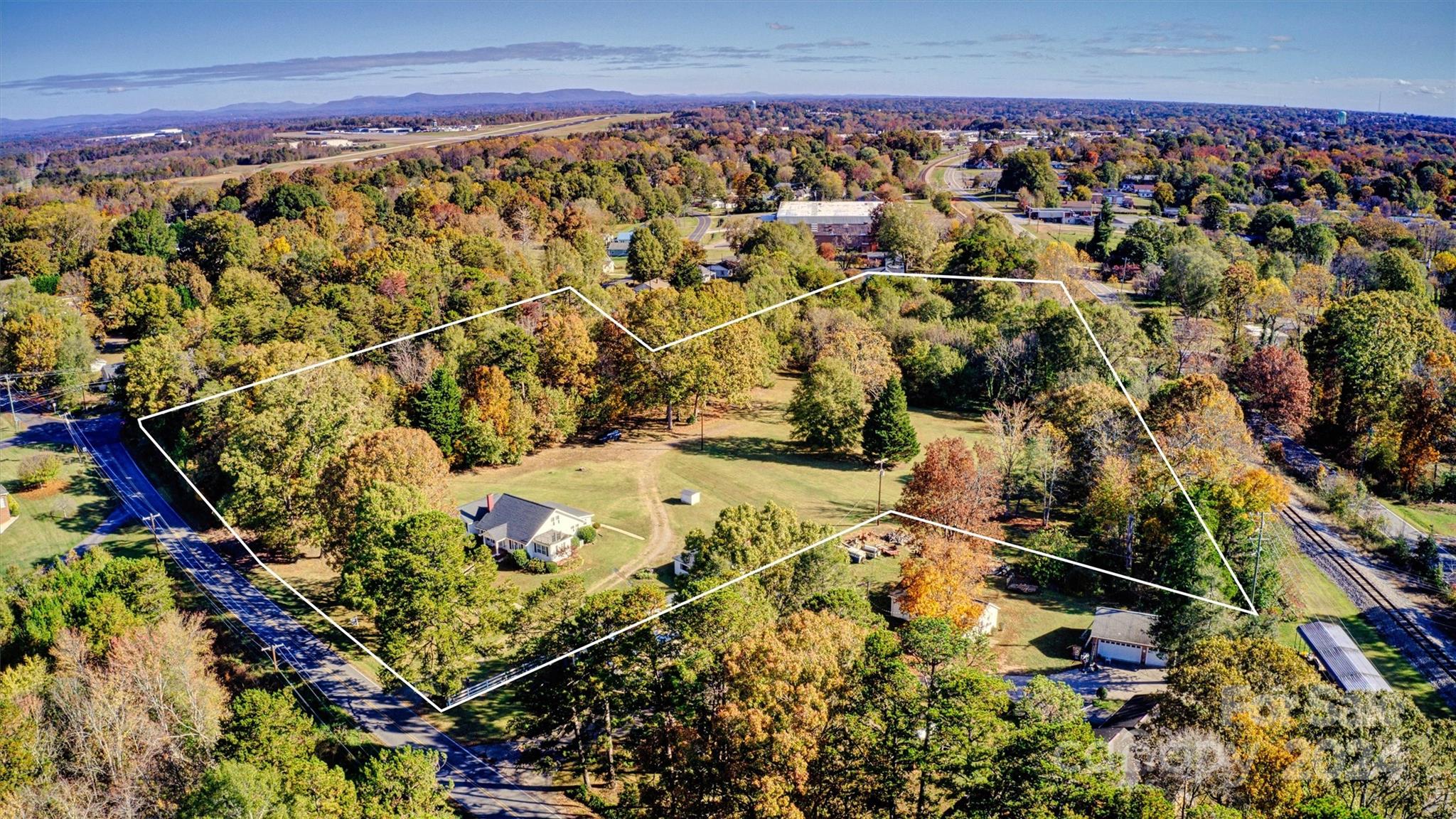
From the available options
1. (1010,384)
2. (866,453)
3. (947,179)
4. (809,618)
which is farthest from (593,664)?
(947,179)

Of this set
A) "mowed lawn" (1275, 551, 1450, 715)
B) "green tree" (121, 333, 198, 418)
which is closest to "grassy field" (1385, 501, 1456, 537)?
"mowed lawn" (1275, 551, 1450, 715)

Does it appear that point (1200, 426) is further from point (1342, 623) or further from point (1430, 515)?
point (1430, 515)

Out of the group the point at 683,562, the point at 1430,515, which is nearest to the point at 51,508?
the point at 683,562

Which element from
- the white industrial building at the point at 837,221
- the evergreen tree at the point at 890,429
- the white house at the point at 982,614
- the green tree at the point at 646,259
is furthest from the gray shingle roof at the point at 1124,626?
the white industrial building at the point at 837,221

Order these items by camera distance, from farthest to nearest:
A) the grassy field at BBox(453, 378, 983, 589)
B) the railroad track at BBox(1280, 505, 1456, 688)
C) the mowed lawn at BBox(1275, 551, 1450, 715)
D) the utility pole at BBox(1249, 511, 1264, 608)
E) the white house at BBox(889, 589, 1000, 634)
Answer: the railroad track at BBox(1280, 505, 1456, 688) < the utility pole at BBox(1249, 511, 1264, 608) < the white house at BBox(889, 589, 1000, 634) < the mowed lawn at BBox(1275, 551, 1450, 715) < the grassy field at BBox(453, 378, 983, 589)

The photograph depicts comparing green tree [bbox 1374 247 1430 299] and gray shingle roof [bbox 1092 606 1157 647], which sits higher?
green tree [bbox 1374 247 1430 299]

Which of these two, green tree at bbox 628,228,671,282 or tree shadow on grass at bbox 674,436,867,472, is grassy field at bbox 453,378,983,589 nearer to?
tree shadow on grass at bbox 674,436,867,472
